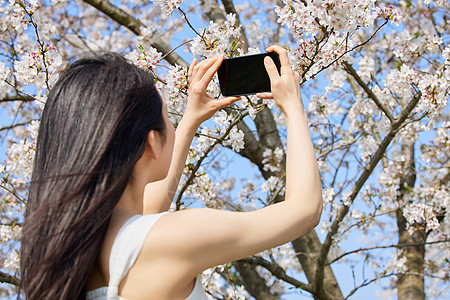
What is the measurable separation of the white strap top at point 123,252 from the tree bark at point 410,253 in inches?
157

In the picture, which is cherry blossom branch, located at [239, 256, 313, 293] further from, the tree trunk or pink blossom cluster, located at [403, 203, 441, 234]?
pink blossom cluster, located at [403, 203, 441, 234]

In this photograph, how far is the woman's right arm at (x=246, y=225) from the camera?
3.34ft

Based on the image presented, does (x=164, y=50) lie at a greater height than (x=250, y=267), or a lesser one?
greater

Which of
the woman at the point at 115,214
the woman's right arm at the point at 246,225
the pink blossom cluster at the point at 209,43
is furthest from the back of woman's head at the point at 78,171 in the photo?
the pink blossom cluster at the point at 209,43

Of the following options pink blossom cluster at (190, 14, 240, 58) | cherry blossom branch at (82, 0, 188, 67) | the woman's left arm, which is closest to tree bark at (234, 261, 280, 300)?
cherry blossom branch at (82, 0, 188, 67)

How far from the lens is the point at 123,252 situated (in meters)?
1.03

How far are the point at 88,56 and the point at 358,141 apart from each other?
372cm

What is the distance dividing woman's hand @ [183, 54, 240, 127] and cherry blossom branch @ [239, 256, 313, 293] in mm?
2366

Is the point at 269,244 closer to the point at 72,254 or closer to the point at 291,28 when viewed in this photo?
the point at 72,254

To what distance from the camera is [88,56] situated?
125 centimetres

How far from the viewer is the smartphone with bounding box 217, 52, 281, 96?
1.47 metres

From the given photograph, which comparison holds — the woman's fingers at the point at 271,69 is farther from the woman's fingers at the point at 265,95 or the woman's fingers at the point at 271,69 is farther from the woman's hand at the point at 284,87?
the woman's fingers at the point at 265,95

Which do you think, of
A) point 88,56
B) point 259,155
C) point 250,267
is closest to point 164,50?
point 259,155

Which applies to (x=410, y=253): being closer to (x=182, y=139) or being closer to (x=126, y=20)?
(x=126, y=20)
